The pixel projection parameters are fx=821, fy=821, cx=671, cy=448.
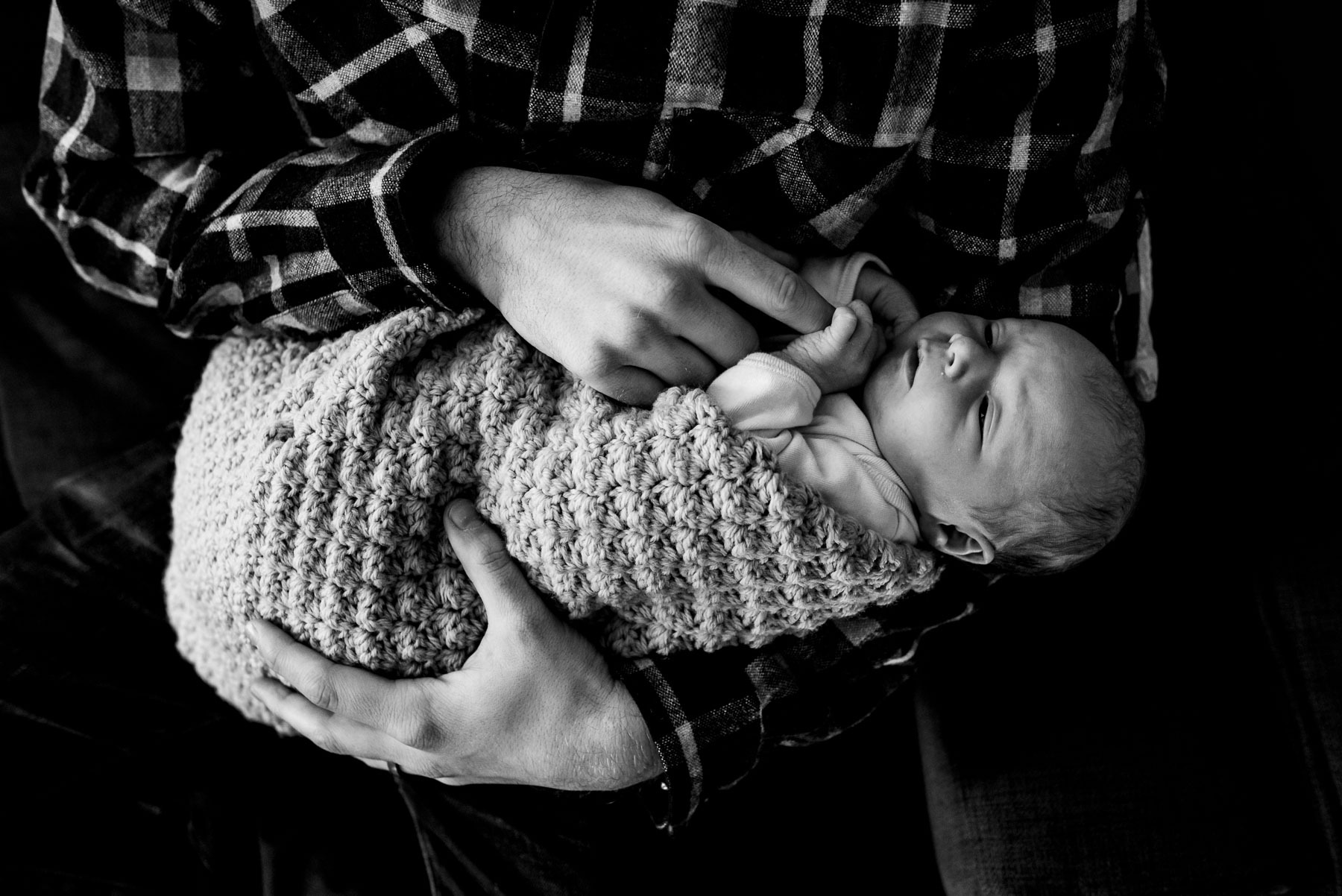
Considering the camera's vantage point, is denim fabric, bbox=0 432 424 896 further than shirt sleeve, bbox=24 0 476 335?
Yes

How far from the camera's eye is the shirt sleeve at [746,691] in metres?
0.93

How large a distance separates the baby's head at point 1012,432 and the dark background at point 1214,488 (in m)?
0.23

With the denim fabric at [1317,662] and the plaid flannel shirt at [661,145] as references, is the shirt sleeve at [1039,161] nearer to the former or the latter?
the plaid flannel shirt at [661,145]

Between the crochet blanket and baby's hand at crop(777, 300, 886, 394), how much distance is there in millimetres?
140

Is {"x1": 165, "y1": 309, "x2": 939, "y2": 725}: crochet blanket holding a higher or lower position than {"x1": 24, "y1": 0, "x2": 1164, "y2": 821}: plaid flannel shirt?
lower

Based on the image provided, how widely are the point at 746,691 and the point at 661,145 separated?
0.63 metres

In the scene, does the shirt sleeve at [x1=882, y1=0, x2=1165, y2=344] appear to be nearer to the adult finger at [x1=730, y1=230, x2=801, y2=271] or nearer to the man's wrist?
the adult finger at [x1=730, y1=230, x2=801, y2=271]

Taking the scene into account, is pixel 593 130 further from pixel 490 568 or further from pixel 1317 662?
pixel 1317 662

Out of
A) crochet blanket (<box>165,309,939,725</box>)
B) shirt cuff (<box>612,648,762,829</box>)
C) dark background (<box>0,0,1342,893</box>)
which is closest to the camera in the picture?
crochet blanket (<box>165,309,939,725</box>)

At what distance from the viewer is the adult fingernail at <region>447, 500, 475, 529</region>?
0.88 meters

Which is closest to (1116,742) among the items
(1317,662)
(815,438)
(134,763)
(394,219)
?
(1317,662)

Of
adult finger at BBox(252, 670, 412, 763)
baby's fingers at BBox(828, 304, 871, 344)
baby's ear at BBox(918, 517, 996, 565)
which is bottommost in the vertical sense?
adult finger at BBox(252, 670, 412, 763)

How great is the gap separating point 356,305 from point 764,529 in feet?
1.75

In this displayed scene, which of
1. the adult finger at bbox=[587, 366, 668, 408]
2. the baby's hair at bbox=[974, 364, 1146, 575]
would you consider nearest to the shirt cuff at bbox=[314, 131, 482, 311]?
the adult finger at bbox=[587, 366, 668, 408]
